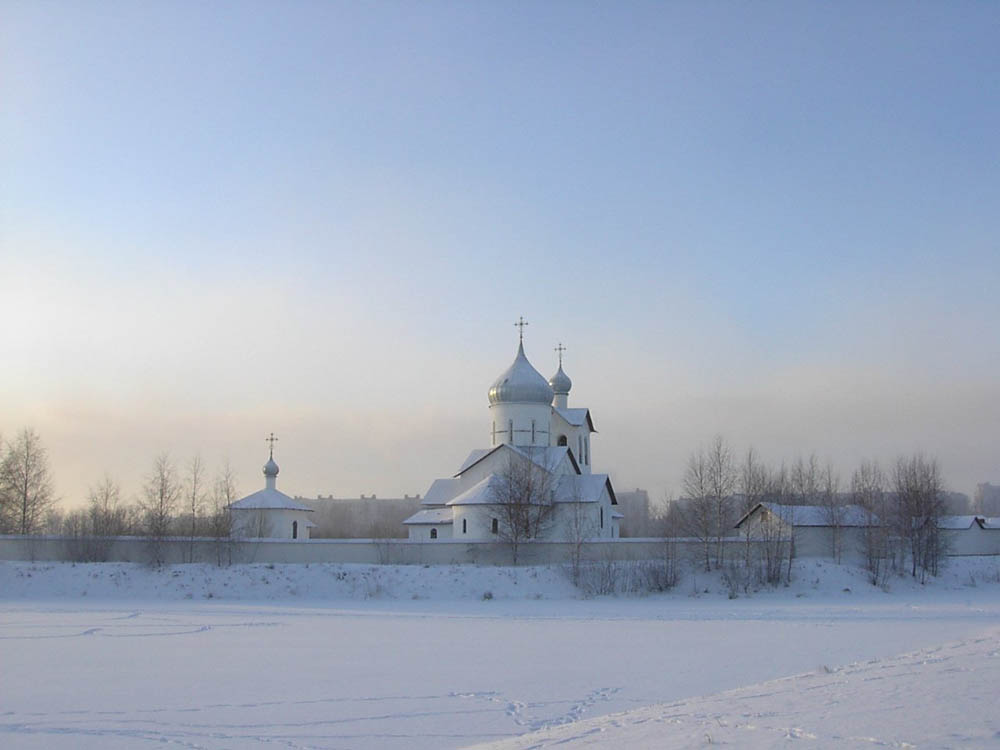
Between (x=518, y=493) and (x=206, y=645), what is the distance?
21575 millimetres

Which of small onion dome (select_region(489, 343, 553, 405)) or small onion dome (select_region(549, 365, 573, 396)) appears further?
small onion dome (select_region(549, 365, 573, 396))

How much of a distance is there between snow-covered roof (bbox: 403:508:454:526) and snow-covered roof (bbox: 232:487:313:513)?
6.77 metres

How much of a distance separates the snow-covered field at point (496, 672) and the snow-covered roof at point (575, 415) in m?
20.8

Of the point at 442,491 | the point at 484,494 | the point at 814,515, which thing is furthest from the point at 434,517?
the point at 814,515

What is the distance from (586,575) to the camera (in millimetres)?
34469

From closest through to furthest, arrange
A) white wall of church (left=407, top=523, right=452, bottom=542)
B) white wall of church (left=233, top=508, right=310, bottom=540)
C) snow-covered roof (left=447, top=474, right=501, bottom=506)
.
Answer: snow-covered roof (left=447, top=474, right=501, bottom=506) < white wall of church (left=407, top=523, right=452, bottom=542) < white wall of church (left=233, top=508, right=310, bottom=540)

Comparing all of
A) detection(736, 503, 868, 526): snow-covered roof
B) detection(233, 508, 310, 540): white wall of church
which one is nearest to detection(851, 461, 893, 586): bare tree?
detection(736, 503, 868, 526): snow-covered roof

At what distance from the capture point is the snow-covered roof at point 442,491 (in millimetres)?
46188

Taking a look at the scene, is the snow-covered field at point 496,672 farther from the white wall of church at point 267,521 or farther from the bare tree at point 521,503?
the white wall of church at point 267,521

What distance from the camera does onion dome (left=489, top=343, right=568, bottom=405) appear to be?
1780 inches

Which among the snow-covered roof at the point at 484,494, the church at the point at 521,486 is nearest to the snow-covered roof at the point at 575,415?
the church at the point at 521,486

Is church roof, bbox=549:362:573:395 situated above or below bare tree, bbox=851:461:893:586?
above

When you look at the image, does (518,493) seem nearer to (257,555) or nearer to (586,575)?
(586,575)

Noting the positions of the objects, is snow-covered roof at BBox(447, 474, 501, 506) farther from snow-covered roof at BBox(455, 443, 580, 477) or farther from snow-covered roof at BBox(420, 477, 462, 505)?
snow-covered roof at BBox(420, 477, 462, 505)
